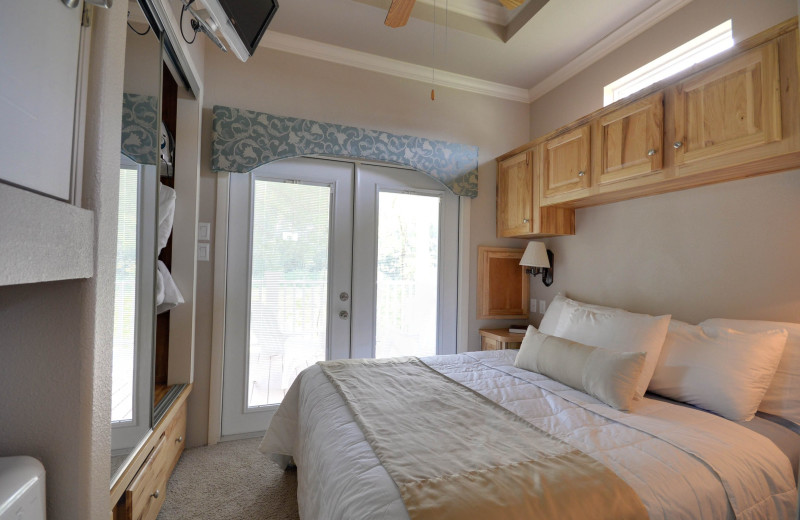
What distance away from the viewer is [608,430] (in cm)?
130

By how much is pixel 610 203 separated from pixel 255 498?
2951 mm

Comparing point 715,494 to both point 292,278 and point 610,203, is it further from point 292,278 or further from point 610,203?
point 292,278

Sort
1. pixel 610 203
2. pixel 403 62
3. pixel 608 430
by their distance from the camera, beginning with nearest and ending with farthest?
pixel 608 430 → pixel 610 203 → pixel 403 62

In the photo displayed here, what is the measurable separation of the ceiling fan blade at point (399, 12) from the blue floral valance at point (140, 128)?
1.20m

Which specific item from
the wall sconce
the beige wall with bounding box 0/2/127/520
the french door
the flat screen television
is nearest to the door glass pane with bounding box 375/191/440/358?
the french door

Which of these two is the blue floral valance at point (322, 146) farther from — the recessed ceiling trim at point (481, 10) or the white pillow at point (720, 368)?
the white pillow at point (720, 368)

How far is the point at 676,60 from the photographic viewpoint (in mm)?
2229

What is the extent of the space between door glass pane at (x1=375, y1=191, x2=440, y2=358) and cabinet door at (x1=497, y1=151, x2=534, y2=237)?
60cm

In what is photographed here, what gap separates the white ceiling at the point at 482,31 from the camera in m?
2.32

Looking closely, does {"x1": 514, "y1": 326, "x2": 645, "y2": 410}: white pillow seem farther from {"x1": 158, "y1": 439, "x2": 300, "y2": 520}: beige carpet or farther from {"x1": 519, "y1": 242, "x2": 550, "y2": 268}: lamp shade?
{"x1": 158, "y1": 439, "x2": 300, "y2": 520}: beige carpet

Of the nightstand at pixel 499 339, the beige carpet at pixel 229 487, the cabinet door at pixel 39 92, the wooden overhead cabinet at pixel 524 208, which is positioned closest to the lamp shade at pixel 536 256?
the wooden overhead cabinet at pixel 524 208

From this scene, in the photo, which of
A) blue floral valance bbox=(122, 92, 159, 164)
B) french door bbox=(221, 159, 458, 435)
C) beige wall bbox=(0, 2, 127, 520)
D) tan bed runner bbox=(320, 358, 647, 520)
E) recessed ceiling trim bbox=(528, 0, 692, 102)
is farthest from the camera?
french door bbox=(221, 159, 458, 435)

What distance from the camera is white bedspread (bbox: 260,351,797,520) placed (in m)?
0.99

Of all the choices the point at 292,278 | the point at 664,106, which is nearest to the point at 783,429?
the point at 664,106
